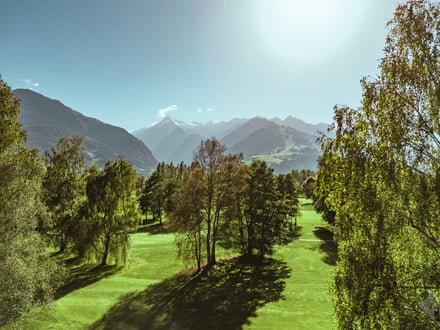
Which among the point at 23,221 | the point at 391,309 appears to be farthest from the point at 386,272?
the point at 23,221

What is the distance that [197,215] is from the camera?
1282 inches

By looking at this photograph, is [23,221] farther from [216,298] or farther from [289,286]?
[289,286]

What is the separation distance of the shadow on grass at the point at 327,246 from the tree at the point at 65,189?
122 ft

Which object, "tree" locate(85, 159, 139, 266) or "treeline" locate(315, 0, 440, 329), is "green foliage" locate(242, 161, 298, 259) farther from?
"treeline" locate(315, 0, 440, 329)

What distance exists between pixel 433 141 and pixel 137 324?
23705mm

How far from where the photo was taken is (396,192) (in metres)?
9.38

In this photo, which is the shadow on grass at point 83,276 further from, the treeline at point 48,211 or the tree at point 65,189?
the tree at point 65,189

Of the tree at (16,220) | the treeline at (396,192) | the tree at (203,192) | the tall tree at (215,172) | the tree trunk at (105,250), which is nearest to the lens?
the treeline at (396,192)

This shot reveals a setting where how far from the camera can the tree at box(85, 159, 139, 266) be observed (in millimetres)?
35250

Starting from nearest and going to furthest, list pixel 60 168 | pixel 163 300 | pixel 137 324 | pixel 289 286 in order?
pixel 137 324 → pixel 163 300 → pixel 289 286 → pixel 60 168

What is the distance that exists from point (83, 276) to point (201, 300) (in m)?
16.0

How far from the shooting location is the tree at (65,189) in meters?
35.5

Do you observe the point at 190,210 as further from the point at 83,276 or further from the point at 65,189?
the point at 65,189

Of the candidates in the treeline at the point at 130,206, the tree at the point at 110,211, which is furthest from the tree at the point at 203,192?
the tree at the point at 110,211
